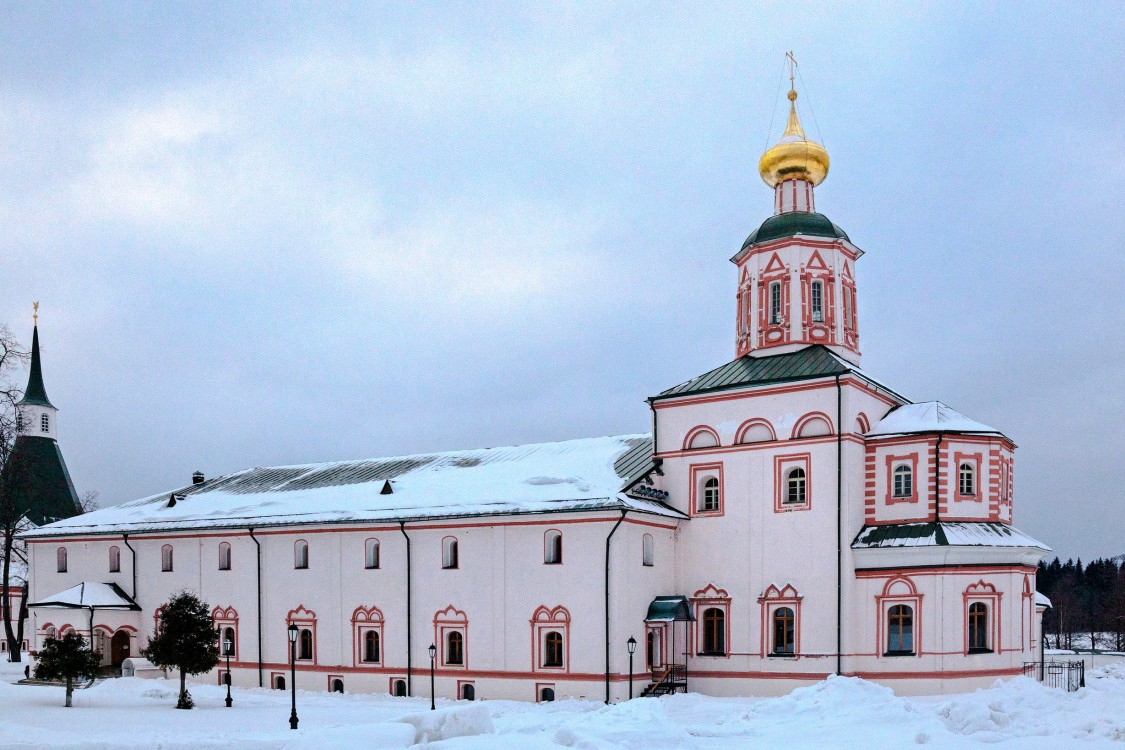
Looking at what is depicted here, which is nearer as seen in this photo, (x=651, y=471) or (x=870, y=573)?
(x=870, y=573)

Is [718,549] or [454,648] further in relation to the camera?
[454,648]

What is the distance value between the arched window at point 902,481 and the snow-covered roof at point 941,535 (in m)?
0.99

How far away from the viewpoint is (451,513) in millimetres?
32219

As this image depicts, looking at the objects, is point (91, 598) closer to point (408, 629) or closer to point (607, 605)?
point (408, 629)

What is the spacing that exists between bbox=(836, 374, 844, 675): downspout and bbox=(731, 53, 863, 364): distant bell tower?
401 centimetres

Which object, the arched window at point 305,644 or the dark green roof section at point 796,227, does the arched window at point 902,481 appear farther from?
the arched window at point 305,644

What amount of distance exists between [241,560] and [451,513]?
31.7 feet

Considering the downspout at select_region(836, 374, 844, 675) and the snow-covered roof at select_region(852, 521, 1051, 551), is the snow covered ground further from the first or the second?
the snow-covered roof at select_region(852, 521, 1051, 551)

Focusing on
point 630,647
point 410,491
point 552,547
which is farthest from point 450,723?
point 410,491

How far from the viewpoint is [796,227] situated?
109 ft

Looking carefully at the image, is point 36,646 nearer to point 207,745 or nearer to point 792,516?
point 207,745

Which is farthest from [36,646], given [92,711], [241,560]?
[92,711]

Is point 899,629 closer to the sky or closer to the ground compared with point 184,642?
closer to the sky

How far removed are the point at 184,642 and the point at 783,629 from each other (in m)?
17.4
